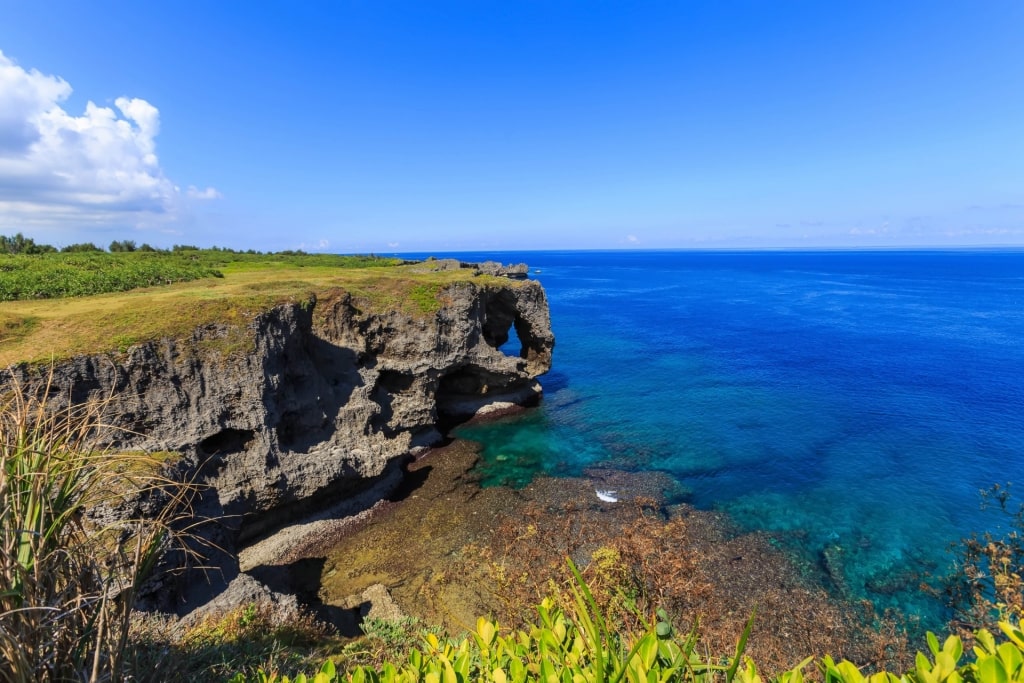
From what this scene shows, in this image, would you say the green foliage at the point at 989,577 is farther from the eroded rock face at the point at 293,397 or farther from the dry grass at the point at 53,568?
the eroded rock face at the point at 293,397

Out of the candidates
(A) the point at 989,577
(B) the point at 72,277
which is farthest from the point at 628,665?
(B) the point at 72,277

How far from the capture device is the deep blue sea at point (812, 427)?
25.0m

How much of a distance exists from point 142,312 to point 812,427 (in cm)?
4731

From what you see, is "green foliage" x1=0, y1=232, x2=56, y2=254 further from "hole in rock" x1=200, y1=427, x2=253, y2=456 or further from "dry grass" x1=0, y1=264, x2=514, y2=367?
"hole in rock" x1=200, y1=427, x2=253, y2=456

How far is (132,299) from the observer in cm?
2648

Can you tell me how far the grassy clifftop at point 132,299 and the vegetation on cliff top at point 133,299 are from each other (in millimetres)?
39

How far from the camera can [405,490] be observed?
95.0ft

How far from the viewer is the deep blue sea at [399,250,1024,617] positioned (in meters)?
25.0

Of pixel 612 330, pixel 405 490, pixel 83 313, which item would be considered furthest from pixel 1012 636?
pixel 612 330

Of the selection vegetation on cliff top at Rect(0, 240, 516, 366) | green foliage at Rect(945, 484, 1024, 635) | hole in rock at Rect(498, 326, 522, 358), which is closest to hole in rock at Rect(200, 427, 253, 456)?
vegetation on cliff top at Rect(0, 240, 516, 366)

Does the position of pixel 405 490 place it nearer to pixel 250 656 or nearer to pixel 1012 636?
pixel 250 656

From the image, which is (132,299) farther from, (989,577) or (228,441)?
(989,577)

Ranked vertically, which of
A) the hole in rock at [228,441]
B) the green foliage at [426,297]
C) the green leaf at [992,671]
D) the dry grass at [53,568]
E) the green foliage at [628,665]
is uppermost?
the green foliage at [426,297]

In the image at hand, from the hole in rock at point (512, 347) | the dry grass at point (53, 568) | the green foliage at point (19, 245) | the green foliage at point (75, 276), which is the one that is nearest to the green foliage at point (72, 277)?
the green foliage at point (75, 276)
